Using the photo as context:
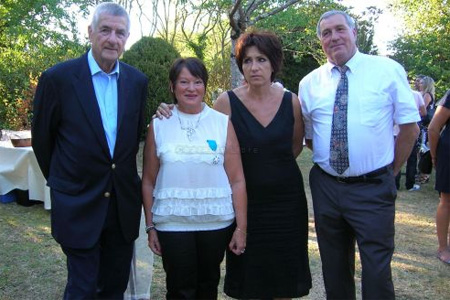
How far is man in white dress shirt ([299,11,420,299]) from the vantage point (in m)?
2.64

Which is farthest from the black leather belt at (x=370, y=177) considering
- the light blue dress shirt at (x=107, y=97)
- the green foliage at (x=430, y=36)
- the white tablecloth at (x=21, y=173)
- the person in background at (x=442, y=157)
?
the green foliage at (x=430, y=36)

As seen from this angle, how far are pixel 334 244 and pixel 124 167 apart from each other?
142 centimetres

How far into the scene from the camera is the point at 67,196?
2.43 meters

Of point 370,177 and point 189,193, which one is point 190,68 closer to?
point 189,193

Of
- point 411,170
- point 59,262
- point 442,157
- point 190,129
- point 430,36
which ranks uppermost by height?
point 430,36

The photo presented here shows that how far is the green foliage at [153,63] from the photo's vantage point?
938cm

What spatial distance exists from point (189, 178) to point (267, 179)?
1.72ft

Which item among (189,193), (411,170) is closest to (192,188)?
(189,193)

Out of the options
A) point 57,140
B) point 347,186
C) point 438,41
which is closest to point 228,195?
point 347,186

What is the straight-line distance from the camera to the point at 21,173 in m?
6.34

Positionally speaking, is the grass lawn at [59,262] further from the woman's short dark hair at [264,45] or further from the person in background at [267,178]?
the woman's short dark hair at [264,45]

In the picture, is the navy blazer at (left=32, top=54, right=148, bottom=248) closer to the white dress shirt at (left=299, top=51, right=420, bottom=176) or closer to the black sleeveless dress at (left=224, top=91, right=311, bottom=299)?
the black sleeveless dress at (left=224, top=91, right=311, bottom=299)

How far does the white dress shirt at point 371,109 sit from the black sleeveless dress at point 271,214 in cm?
27

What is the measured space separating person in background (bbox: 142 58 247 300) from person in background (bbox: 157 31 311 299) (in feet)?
0.50
